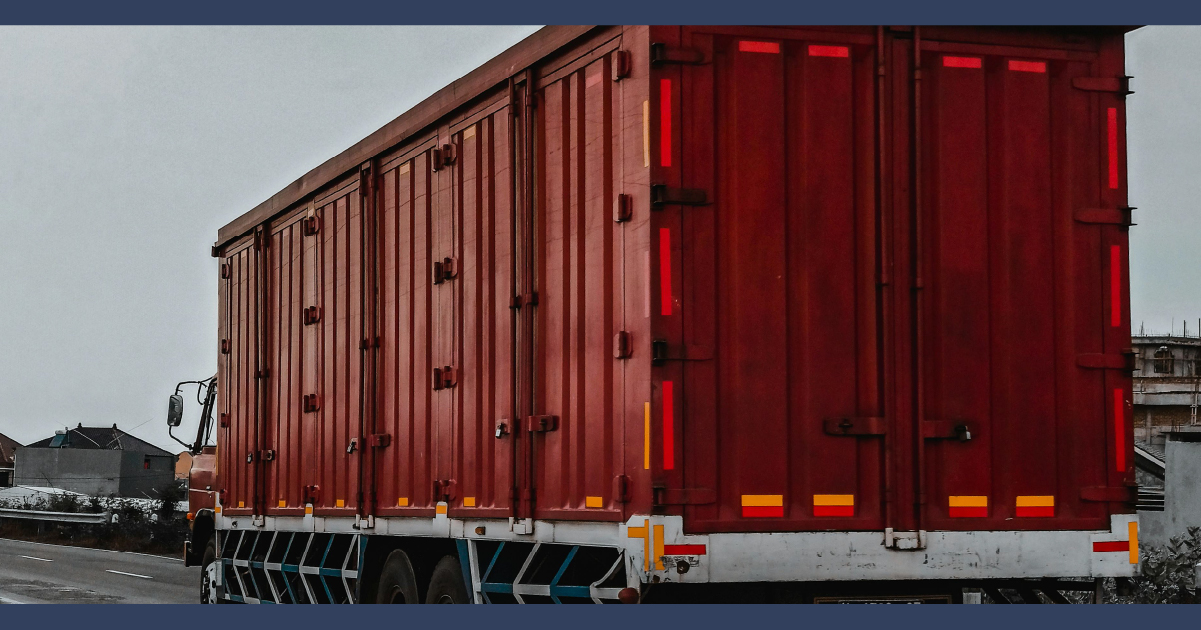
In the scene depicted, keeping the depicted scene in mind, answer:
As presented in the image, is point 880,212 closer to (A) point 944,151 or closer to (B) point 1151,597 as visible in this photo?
(A) point 944,151

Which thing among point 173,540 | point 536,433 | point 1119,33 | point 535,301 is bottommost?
point 173,540

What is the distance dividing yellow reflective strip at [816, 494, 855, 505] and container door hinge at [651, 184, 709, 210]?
159 cm

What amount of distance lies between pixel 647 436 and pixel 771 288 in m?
0.99

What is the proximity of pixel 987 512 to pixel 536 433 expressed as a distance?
2.55 metres

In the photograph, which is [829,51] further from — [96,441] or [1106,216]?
[96,441]

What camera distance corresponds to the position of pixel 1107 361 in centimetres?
764

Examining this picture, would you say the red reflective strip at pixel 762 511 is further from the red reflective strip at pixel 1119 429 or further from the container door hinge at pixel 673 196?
the red reflective strip at pixel 1119 429

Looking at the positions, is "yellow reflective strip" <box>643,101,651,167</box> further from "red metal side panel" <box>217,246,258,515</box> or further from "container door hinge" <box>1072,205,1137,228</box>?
"red metal side panel" <box>217,246,258,515</box>

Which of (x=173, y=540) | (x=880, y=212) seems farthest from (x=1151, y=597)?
(x=173, y=540)

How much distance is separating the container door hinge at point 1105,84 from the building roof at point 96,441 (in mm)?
92010

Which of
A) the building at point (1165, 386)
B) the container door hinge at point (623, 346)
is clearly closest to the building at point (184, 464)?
the container door hinge at point (623, 346)

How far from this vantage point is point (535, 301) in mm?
8266

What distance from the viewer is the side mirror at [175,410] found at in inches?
622

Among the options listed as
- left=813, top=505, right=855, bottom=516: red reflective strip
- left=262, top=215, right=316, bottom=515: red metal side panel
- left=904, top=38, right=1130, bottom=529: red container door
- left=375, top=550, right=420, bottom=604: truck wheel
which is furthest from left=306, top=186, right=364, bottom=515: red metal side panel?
left=904, top=38, right=1130, bottom=529: red container door
